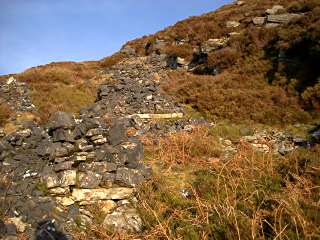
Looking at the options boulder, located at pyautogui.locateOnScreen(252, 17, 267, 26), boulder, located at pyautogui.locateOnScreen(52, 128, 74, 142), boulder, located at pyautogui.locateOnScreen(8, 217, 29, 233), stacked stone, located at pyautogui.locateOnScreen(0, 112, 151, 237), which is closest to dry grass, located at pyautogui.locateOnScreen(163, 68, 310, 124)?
boulder, located at pyautogui.locateOnScreen(252, 17, 267, 26)

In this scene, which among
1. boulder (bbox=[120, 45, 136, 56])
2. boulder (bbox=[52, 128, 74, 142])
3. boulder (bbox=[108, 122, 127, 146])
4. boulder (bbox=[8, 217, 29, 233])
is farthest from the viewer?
boulder (bbox=[120, 45, 136, 56])

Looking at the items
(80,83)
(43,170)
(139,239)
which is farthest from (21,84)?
(139,239)

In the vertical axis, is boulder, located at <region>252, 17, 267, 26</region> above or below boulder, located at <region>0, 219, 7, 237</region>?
above

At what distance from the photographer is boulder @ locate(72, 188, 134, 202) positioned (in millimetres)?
7770

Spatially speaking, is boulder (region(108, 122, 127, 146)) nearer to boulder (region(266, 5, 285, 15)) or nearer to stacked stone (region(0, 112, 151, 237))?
stacked stone (region(0, 112, 151, 237))

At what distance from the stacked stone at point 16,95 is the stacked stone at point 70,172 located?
7.06 m

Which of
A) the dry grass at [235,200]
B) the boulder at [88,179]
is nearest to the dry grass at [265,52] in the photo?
the dry grass at [235,200]

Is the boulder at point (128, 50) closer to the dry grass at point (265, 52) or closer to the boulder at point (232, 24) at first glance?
the dry grass at point (265, 52)

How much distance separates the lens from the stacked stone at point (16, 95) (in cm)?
1720

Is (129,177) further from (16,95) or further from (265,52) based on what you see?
(265,52)

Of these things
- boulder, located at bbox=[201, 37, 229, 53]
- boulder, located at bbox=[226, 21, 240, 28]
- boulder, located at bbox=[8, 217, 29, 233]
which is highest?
boulder, located at bbox=[226, 21, 240, 28]

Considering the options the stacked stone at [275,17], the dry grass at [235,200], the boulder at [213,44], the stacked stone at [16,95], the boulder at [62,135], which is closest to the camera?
the dry grass at [235,200]

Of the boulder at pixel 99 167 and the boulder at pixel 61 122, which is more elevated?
the boulder at pixel 61 122

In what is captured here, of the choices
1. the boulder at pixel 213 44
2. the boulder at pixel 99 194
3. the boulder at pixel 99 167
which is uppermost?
the boulder at pixel 213 44
